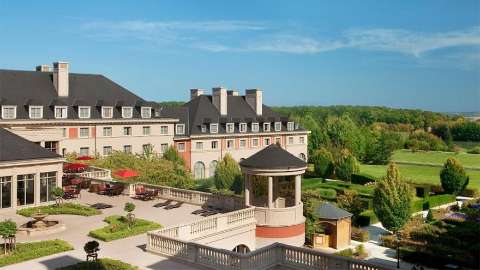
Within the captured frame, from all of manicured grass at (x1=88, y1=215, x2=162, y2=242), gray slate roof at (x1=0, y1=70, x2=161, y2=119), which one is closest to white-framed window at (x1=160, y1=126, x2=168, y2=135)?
gray slate roof at (x1=0, y1=70, x2=161, y2=119)

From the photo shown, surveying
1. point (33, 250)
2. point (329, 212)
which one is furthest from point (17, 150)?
point (329, 212)

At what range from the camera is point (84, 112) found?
174 feet

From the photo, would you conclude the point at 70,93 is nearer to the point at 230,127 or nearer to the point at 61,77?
the point at 61,77

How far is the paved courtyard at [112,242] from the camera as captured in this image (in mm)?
17406

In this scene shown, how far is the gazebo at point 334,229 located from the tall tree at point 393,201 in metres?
3.01

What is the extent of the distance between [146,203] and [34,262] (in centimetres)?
1119

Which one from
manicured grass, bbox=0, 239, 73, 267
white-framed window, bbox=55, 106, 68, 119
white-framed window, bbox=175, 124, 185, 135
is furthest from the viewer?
white-framed window, bbox=175, 124, 185, 135

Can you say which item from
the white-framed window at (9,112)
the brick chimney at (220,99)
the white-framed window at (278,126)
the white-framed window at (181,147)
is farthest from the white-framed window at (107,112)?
the white-framed window at (278,126)

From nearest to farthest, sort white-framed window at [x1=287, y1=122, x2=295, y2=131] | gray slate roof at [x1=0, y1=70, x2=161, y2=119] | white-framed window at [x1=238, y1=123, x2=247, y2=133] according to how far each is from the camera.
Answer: gray slate roof at [x1=0, y1=70, x2=161, y2=119], white-framed window at [x1=238, y1=123, x2=247, y2=133], white-framed window at [x1=287, y1=122, x2=295, y2=131]

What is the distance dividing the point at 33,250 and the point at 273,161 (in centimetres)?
1111

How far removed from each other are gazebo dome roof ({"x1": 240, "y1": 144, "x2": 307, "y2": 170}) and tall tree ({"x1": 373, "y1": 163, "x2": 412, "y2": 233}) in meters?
12.6

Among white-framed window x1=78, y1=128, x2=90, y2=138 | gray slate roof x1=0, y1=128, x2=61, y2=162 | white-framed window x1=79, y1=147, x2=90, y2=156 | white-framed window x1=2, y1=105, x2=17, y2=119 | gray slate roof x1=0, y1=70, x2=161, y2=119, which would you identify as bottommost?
white-framed window x1=79, y1=147, x2=90, y2=156

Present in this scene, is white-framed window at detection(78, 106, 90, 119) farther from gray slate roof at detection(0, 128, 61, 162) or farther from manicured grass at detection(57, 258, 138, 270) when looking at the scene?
manicured grass at detection(57, 258, 138, 270)

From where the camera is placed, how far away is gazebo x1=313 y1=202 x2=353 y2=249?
31734 mm
